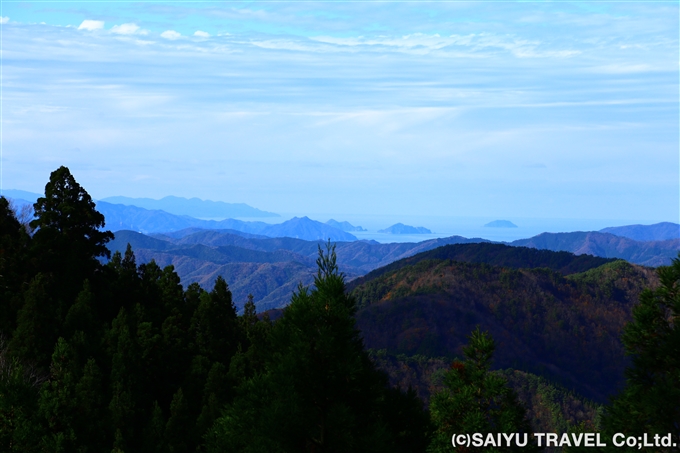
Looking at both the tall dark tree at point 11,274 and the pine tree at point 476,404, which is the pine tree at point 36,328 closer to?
the tall dark tree at point 11,274

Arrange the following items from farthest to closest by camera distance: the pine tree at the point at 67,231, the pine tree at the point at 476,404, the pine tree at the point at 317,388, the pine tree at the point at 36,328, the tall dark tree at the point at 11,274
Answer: the pine tree at the point at 67,231 < the tall dark tree at the point at 11,274 < the pine tree at the point at 36,328 < the pine tree at the point at 476,404 < the pine tree at the point at 317,388

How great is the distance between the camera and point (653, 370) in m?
16.3

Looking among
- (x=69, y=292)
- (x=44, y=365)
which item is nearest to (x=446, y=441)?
(x=44, y=365)

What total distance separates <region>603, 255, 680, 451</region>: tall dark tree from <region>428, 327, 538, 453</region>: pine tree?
2.81 m

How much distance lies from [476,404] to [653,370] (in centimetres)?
491

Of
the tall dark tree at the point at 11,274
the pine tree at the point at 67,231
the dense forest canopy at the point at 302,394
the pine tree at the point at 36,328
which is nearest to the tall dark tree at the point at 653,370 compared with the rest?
the dense forest canopy at the point at 302,394

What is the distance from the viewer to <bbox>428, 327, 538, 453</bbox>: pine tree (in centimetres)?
1847

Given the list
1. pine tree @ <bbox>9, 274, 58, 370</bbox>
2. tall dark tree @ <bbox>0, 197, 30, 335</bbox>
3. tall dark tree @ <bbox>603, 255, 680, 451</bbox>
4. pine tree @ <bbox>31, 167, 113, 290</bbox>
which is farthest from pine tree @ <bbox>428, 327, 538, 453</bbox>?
pine tree @ <bbox>31, 167, 113, 290</bbox>

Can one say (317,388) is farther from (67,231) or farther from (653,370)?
(67,231)

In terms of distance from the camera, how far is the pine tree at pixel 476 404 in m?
18.5

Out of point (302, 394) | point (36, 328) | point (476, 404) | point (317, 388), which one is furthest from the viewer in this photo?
point (36, 328)

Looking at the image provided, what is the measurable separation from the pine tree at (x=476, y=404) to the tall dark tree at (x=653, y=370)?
2.81 metres

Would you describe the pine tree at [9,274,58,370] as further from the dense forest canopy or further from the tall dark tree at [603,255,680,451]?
the tall dark tree at [603,255,680,451]

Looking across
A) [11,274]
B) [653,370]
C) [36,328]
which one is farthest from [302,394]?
[11,274]
